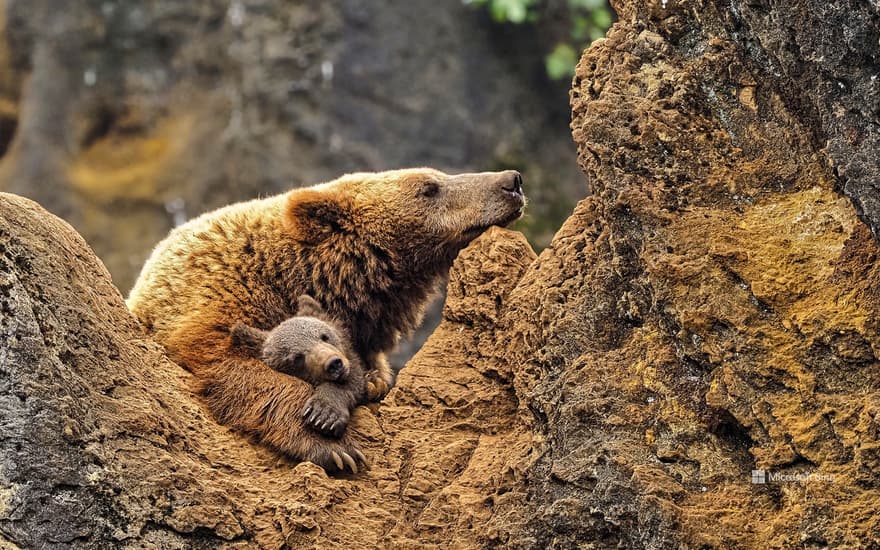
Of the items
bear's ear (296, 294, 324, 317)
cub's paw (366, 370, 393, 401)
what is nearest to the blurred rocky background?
bear's ear (296, 294, 324, 317)

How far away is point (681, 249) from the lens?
462cm

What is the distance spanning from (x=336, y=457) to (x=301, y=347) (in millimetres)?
708

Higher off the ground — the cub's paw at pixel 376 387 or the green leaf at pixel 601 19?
the green leaf at pixel 601 19

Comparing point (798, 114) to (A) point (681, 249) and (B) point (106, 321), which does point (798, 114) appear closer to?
(A) point (681, 249)

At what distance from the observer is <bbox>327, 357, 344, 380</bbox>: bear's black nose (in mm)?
5746

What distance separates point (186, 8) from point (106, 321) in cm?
1037

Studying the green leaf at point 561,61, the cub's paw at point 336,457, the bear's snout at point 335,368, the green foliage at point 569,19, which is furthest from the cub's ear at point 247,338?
the green leaf at point 561,61

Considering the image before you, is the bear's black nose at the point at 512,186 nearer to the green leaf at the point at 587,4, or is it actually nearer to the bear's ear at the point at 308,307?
the bear's ear at the point at 308,307

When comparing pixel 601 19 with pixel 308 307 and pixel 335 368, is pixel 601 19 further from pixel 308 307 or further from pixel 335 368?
pixel 335 368

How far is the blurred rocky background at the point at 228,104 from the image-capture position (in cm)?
1441

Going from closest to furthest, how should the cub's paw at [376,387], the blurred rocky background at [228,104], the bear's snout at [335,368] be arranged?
the bear's snout at [335,368] < the cub's paw at [376,387] < the blurred rocky background at [228,104]

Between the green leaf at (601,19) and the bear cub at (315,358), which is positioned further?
the green leaf at (601,19)

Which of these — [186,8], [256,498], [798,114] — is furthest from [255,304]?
[186,8]

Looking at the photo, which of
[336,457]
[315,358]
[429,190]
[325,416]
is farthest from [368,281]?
[336,457]
